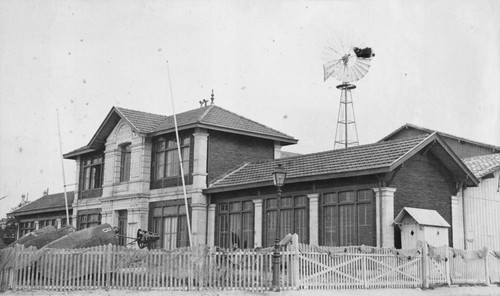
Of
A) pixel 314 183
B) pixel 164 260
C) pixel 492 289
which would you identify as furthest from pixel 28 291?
pixel 492 289

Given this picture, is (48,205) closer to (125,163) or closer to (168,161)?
(125,163)

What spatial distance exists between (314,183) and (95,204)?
621 inches

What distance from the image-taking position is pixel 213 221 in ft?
87.3

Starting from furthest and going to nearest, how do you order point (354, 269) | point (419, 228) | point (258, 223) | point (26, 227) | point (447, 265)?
point (26, 227), point (258, 223), point (419, 228), point (447, 265), point (354, 269)

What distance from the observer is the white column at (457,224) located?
22797 mm

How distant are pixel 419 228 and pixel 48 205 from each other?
28885 mm

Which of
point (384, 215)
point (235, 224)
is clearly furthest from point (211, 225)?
point (384, 215)

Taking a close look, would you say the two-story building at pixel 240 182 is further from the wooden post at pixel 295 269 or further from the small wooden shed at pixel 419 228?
the wooden post at pixel 295 269

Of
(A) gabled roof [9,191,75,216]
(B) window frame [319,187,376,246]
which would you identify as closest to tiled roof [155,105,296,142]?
(B) window frame [319,187,376,246]

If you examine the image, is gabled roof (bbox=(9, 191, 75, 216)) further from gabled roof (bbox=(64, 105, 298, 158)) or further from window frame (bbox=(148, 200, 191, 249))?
window frame (bbox=(148, 200, 191, 249))

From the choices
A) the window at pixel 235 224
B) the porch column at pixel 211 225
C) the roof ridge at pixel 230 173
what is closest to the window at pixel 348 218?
the window at pixel 235 224

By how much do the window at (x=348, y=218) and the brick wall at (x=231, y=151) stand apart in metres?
6.92

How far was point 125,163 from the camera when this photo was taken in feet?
103

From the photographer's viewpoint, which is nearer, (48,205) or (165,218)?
(165,218)
